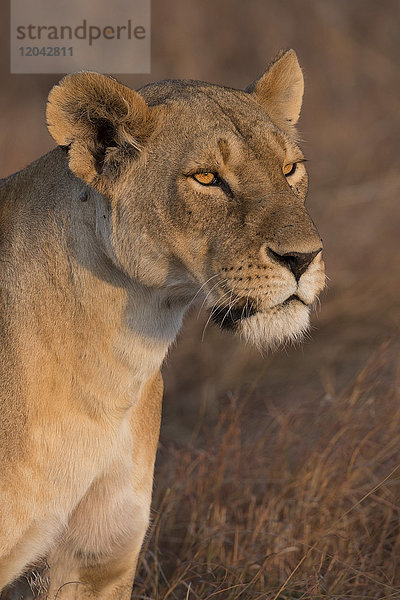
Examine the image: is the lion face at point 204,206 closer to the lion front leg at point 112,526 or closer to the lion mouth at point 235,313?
the lion mouth at point 235,313

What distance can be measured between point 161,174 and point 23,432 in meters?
0.88

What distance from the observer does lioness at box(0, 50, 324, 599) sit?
8.23ft

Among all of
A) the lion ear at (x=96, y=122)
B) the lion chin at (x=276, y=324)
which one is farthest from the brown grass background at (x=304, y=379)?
the lion ear at (x=96, y=122)

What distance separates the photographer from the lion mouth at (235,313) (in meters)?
2.49

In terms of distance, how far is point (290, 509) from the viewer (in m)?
4.09

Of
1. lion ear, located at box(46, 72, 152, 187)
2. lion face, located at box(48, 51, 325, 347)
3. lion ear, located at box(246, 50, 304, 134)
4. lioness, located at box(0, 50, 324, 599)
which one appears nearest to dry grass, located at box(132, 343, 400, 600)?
lioness, located at box(0, 50, 324, 599)

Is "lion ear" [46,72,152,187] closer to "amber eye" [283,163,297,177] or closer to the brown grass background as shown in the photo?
"amber eye" [283,163,297,177]

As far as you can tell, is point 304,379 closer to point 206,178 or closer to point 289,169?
point 289,169

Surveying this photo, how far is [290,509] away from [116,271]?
1.88 m

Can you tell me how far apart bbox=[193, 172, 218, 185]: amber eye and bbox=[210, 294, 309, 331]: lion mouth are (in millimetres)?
361

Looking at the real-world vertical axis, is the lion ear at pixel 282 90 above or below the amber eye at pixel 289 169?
above

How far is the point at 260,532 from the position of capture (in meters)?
3.80

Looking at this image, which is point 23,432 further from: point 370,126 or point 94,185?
point 370,126

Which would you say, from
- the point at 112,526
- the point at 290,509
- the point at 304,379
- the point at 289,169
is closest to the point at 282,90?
the point at 289,169
